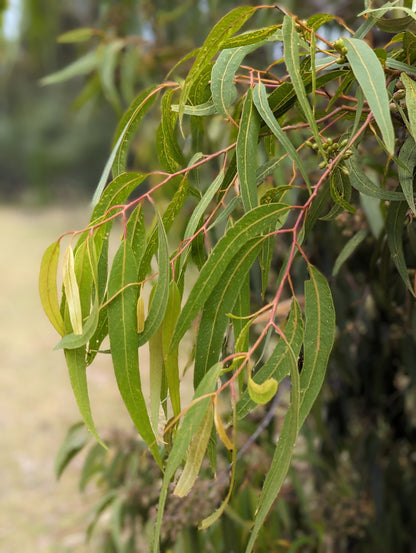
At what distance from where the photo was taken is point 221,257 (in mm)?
454

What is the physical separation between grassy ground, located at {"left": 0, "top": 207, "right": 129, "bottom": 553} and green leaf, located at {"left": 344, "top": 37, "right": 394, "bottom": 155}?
1348 mm

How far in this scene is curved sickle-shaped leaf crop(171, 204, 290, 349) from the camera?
45cm

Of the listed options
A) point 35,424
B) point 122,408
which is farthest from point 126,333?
point 122,408

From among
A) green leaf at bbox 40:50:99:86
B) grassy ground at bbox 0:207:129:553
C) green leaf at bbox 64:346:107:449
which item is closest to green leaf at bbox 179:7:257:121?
green leaf at bbox 64:346:107:449

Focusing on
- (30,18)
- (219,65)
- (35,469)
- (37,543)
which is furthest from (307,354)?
(35,469)

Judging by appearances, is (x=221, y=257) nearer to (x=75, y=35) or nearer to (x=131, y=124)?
(x=131, y=124)

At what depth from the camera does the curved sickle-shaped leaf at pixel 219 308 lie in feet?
1.54

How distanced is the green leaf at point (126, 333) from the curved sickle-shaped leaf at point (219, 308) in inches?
1.8

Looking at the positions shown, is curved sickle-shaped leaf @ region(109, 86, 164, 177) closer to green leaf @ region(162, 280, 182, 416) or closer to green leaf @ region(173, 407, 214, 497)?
green leaf @ region(162, 280, 182, 416)

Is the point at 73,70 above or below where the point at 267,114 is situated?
above

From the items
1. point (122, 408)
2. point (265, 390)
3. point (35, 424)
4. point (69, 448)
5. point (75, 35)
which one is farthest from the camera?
point (122, 408)

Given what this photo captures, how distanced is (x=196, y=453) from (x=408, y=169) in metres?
0.25

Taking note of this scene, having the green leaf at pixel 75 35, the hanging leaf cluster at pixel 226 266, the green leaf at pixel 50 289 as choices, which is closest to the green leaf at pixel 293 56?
the hanging leaf cluster at pixel 226 266

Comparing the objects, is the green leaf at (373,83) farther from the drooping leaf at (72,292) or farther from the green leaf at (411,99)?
the drooping leaf at (72,292)
